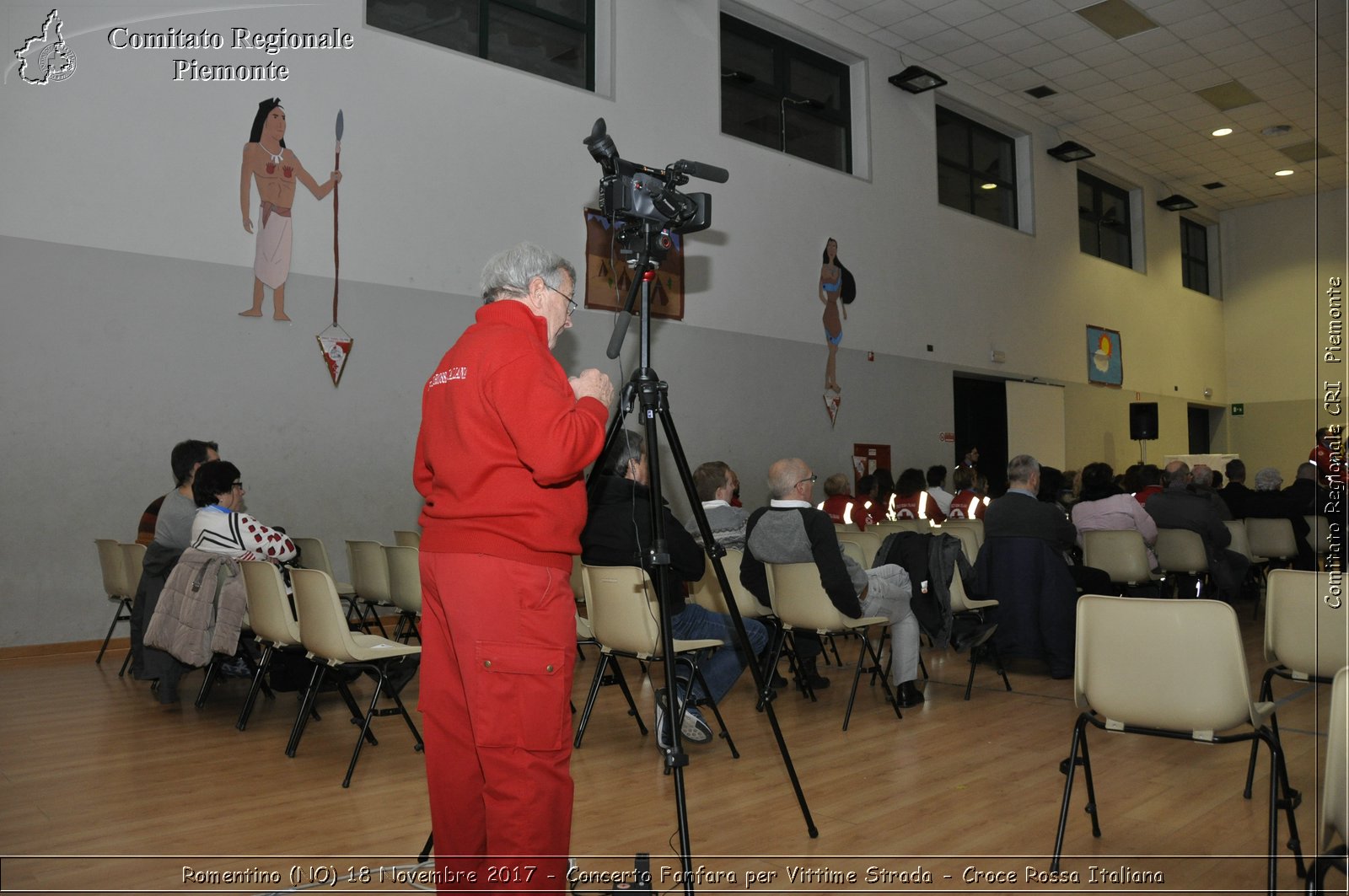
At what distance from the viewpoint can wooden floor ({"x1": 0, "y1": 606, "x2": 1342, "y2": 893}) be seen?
2.58 m

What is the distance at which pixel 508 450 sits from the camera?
77.2 inches

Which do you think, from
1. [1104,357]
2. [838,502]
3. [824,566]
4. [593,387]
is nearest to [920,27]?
[838,502]

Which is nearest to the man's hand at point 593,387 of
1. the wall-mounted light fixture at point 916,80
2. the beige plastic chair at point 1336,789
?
the beige plastic chair at point 1336,789

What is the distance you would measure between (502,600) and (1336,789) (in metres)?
1.51

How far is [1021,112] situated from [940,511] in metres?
6.31

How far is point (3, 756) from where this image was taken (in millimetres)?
3727

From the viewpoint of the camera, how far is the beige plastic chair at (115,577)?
18.1 ft

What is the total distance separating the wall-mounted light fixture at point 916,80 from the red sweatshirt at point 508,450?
9824mm

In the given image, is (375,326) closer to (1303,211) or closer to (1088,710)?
(1088,710)

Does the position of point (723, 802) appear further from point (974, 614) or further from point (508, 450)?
point (974, 614)

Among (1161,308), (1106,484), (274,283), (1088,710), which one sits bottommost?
(1088,710)

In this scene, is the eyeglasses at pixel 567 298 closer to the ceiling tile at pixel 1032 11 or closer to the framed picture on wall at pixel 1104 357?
the ceiling tile at pixel 1032 11

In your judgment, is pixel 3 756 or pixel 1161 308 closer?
pixel 3 756

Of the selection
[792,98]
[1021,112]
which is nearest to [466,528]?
[792,98]
